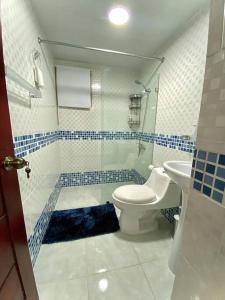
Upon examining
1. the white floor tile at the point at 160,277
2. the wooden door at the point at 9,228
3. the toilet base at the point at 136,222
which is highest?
the wooden door at the point at 9,228

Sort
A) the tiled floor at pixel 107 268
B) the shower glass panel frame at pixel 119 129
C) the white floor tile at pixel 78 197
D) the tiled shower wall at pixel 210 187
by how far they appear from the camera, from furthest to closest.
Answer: the shower glass panel frame at pixel 119 129
the white floor tile at pixel 78 197
the tiled floor at pixel 107 268
the tiled shower wall at pixel 210 187

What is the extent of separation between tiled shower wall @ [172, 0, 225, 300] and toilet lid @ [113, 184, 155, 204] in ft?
2.88

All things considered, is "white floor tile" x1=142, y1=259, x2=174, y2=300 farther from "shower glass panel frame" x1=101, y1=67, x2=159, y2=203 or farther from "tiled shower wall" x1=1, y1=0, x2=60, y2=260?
"shower glass panel frame" x1=101, y1=67, x2=159, y2=203

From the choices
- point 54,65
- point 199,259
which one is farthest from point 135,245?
point 54,65

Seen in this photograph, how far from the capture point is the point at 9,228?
61cm

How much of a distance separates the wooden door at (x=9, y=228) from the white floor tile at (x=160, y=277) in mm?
892

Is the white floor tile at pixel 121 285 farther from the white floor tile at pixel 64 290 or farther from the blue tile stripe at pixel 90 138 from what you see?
the blue tile stripe at pixel 90 138

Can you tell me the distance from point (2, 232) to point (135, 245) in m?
A: 1.27

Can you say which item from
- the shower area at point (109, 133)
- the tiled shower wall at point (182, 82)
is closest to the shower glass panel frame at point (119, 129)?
the shower area at point (109, 133)

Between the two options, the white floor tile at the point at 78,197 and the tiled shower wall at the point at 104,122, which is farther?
the tiled shower wall at the point at 104,122

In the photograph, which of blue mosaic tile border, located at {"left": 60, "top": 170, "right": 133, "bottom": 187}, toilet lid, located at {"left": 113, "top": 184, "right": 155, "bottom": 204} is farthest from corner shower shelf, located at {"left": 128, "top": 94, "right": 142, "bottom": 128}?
toilet lid, located at {"left": 113, "top": 184, "right": 155, "bottom": 204}

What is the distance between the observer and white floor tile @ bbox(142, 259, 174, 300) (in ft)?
3.35

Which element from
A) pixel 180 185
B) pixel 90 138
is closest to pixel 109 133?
pixel 90 138

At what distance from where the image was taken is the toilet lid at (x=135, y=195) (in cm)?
146
